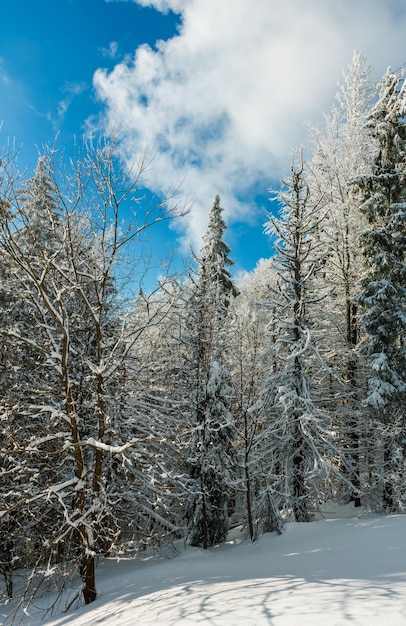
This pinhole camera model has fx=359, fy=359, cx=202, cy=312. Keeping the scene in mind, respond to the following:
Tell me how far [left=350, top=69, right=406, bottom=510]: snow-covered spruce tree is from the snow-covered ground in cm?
306

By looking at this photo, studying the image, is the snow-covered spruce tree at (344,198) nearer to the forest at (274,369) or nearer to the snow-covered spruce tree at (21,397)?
the forest at (274,369)

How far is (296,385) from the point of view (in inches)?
446

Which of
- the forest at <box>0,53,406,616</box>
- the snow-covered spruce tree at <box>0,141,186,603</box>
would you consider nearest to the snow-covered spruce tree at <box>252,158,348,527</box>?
the forest at <box>0,53,406,616</box>

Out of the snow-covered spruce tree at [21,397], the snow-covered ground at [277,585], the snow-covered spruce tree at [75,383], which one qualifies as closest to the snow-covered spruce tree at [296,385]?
the snow-covered ground at [277,585]

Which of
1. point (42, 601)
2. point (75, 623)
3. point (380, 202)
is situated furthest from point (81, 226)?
point (380, 202)

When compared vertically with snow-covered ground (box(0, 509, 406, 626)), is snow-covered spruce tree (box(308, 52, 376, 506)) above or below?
above

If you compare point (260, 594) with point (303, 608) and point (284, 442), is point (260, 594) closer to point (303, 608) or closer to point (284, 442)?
point (303, 608)

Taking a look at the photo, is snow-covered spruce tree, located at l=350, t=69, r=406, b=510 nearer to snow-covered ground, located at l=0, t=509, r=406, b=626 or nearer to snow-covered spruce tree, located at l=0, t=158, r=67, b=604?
snow-covered ground, located at l=0, t=509, r=406, b=626

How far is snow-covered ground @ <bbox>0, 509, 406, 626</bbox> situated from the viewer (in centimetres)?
374

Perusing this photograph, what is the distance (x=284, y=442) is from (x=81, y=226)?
27.8ft

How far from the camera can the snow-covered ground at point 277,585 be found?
374 centimetres

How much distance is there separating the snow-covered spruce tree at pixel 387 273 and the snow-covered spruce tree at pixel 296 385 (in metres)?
1.67

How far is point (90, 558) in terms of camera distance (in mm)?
6719

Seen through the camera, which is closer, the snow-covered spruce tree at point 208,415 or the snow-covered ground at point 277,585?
the snow-covered ground at point 277,585
